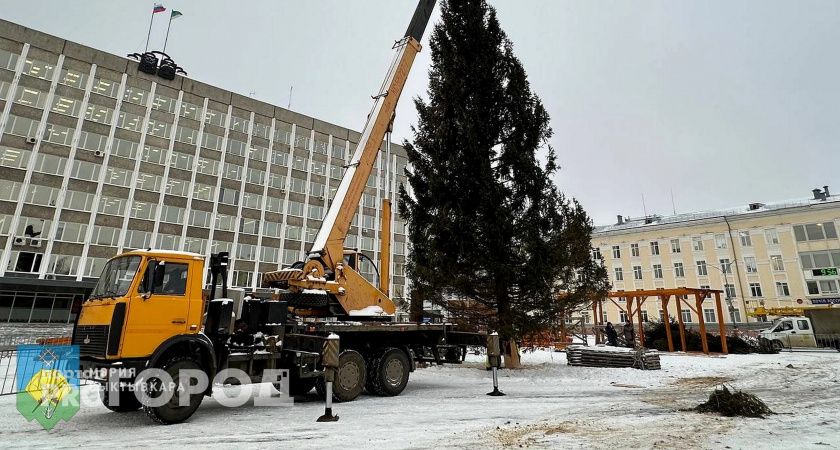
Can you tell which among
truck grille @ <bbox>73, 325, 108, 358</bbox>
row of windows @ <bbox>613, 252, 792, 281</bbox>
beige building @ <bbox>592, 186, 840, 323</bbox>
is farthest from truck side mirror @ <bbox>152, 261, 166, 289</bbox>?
row of windows @ <bbox>613, 252, 792, 281</bbox>

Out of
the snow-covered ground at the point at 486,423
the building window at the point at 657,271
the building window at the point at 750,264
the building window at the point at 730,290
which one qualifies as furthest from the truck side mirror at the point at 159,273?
the building window at the point at 750,264

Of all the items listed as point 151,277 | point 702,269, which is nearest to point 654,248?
point 702,269

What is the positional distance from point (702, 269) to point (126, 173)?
2444 inches

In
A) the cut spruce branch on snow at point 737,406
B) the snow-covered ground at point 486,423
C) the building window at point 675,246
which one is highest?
the building window at point 675,246

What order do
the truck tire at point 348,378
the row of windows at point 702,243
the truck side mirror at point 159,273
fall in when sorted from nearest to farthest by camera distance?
1. the truck side mirror at point 159,273
2. the truck tire at point 348,378
3. the row of windows at point 702,243

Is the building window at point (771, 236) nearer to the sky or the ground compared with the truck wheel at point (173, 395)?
nearer to the sky

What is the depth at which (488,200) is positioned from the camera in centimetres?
1468

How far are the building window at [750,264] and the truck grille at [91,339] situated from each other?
59.9m

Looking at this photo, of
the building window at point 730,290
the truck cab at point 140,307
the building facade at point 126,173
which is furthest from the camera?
the building window at point 730,290

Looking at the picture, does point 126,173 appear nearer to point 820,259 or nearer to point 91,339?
point 91,339

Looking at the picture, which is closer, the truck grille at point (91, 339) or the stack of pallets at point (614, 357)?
the truck grille at point (91, 339)

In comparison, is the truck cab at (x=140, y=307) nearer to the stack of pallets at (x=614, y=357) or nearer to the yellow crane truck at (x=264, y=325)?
the yellow crane truck at (x=264, y=325)

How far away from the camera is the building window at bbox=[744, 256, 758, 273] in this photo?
48.5 metres

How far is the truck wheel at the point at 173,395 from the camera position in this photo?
6734 millimetres
